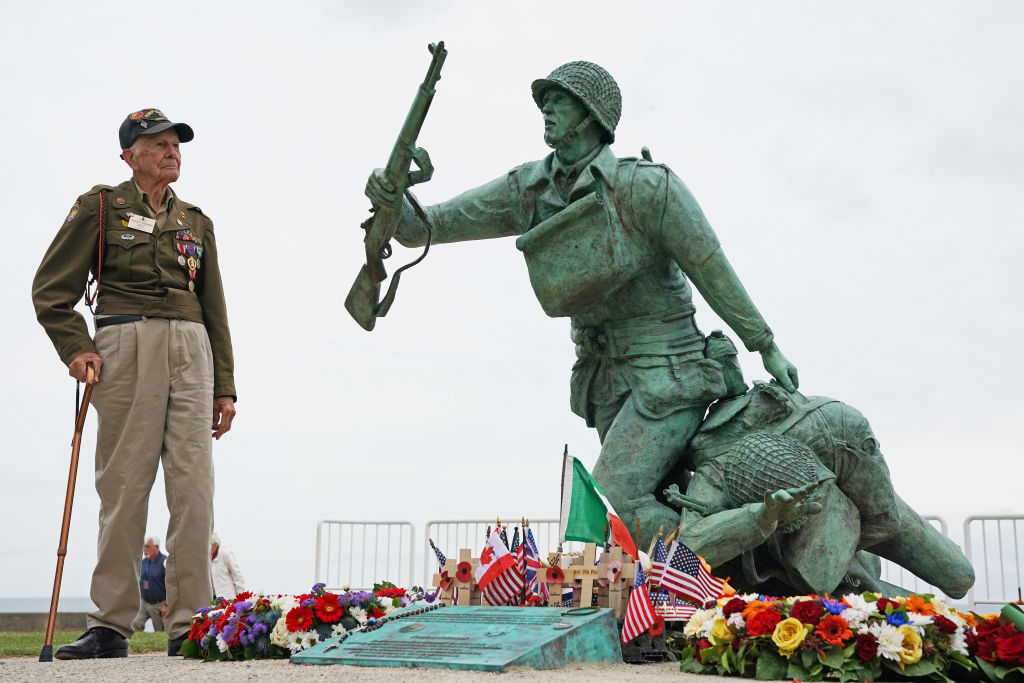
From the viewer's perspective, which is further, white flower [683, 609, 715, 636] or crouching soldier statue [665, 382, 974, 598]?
crouching soldier statue [665, 382, 974, 598]

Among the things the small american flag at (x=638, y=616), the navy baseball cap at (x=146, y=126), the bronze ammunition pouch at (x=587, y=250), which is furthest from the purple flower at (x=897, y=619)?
the navy baseball cap at (x=146, y=126)

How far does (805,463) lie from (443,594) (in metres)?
1.79

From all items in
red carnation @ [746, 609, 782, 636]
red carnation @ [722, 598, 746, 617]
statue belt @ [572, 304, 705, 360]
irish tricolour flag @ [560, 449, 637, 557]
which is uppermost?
statue belt @ [572, 304, 705, 360]

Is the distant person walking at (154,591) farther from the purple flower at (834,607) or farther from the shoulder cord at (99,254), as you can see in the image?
the purple flower at (834,607)

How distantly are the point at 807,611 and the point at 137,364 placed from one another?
3.14m

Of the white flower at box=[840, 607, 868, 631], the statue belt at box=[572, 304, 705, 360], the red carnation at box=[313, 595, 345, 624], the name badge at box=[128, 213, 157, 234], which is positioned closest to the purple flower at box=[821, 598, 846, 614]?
the white flower at box=[840, 607, 868, 631]

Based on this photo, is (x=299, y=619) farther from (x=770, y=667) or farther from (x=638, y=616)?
(x=770, y=667)

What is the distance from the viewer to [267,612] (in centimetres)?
518

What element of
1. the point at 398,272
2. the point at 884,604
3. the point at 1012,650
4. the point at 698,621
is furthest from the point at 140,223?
the point at 1012,650

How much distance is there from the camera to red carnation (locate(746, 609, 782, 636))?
13.4 ft

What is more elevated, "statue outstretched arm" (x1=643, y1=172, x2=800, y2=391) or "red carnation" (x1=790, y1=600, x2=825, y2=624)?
"statue outstretched arm" (x1=643, y1=172, x2=800, y2=391)

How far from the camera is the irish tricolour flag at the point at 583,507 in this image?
4867mm

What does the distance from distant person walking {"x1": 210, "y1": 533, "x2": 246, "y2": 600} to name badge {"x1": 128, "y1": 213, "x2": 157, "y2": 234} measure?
223 inches

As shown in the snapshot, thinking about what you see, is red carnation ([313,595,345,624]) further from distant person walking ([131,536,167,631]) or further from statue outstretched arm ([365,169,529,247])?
distant person walking ([131,536,167,631])
